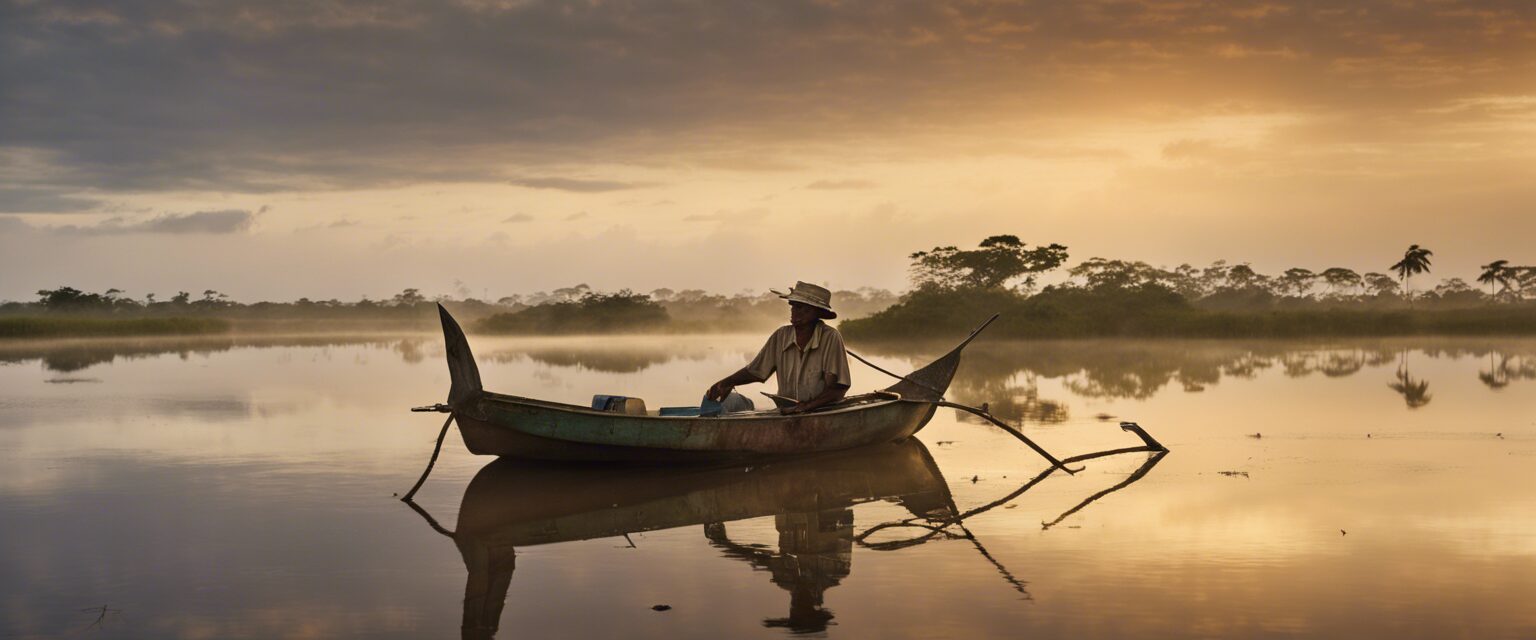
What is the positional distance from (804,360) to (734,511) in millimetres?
2193

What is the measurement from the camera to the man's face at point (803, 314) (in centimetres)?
976

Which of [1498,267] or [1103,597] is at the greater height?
[1498,267]

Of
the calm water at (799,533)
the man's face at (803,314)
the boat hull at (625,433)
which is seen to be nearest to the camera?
the calm water at (799,533)

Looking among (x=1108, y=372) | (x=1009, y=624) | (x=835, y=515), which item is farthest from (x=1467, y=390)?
(x=1009, y=624)

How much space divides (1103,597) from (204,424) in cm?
1120

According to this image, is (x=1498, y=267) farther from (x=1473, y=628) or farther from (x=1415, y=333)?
(x=1473, y=628)

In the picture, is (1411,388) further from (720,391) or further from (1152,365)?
(720,391)

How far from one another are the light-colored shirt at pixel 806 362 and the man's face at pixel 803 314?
0.13 metres

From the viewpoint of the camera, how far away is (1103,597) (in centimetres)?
572

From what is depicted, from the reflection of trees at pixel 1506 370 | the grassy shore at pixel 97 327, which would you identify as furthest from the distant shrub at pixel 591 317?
the reflection of trees at pixel 1506 370

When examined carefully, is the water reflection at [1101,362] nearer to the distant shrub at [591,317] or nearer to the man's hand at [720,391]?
the man's hand at [720,391]

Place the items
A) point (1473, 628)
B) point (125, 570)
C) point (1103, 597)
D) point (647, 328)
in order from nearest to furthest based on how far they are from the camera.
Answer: point (1473, 628), point (1103, 597), point (125, 570), point (647, 328)

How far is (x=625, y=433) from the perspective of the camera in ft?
30.2

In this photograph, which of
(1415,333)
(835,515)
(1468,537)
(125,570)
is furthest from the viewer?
(1415,333)
